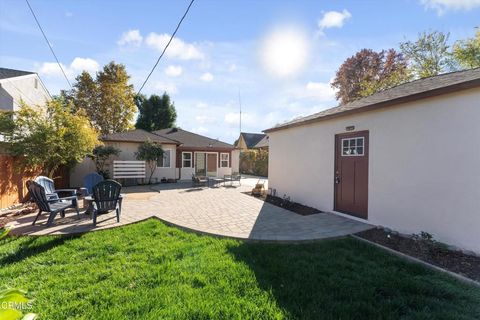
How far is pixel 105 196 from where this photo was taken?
5836 millimetres

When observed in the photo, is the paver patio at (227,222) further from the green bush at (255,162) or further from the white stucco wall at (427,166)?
the green bush at (255,162)

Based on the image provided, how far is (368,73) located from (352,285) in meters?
27.1

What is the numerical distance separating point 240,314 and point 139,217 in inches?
189

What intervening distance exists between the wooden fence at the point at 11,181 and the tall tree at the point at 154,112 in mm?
21011

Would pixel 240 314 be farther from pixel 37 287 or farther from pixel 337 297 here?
pixel 37 287

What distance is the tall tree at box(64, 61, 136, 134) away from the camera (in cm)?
2367

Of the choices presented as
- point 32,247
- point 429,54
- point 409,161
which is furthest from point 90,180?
point 429,54

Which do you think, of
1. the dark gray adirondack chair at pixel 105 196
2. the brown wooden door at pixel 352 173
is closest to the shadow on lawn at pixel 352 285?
the brown wooden door at pixel 352 173

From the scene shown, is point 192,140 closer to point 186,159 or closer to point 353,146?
point 186,159

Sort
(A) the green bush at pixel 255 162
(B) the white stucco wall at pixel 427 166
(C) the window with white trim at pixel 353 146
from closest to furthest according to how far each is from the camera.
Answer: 1. (B) the white stucco wall at pixel 427 166
2. (C) the window with white trim at pixel 353 146
3. (A) the green bush at pixel 255 162

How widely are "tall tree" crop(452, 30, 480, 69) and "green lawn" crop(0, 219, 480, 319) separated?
21536 millimetres

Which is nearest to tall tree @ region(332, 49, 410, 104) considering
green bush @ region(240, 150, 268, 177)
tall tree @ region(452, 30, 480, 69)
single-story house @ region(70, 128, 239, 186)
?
tall tree @ region(452, 30, 480, 69)

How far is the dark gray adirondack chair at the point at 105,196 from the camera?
5.74 metres

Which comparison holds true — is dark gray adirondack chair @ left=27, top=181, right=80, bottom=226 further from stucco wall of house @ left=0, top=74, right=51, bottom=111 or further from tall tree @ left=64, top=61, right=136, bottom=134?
tall tree @ left=64, top=61, right=136, bottom=134
